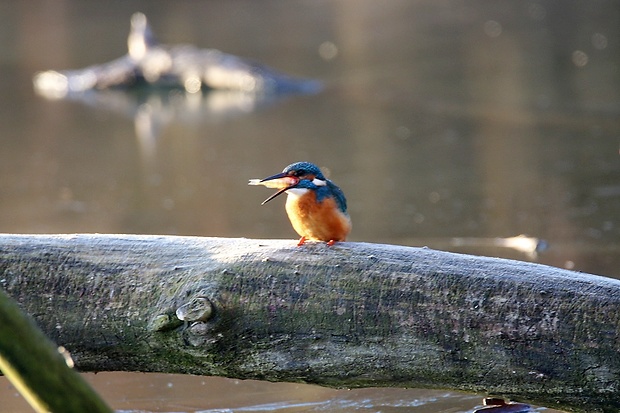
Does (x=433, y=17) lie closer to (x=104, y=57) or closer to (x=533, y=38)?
(x=533, y=38)

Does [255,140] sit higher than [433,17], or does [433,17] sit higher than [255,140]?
[433,17]

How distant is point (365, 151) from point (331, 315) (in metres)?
5.61

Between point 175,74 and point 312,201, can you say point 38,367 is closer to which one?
point 312,201

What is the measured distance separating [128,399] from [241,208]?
306 cm

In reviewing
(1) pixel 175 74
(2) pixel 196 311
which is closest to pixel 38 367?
(2) pixel 196 311

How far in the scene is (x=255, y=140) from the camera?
363 inches

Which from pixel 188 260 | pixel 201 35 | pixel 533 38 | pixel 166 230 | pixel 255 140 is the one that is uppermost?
pixel 201 35

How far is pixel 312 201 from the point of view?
3.04 metres

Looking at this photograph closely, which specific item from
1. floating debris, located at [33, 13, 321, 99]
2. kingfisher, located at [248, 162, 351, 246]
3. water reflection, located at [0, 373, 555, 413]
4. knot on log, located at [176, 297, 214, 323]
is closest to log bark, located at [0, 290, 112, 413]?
knot on log, located at [176, 297, 214, 323]

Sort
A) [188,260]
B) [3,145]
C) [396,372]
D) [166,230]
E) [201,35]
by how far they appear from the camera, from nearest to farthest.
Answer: [396,372] < [188,260] < [166,230] < [3,145] < [201,35]

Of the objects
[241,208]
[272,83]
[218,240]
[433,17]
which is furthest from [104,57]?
[218,240]

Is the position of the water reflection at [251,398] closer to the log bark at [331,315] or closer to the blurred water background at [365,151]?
the blurred water background at [365,151]

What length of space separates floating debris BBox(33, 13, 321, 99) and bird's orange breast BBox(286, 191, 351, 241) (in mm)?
8549

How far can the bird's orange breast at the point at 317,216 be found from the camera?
10.00 ft
